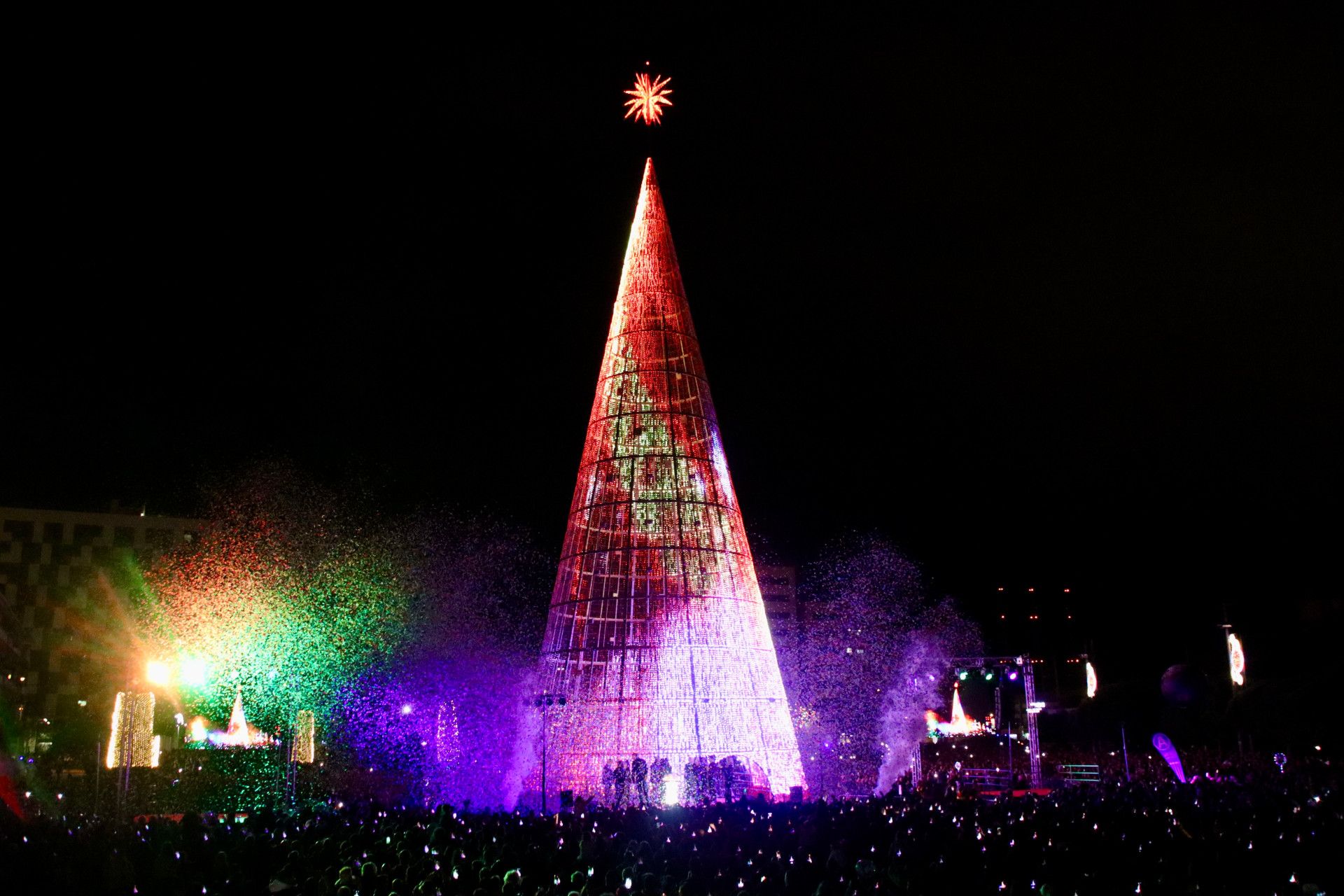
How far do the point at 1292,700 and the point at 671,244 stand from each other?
19.9m

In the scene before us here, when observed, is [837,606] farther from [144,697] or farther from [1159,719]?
[144,697]

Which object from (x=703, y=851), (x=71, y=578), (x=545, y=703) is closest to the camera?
(x=703, y=851)

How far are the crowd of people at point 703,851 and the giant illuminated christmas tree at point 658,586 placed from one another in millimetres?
3354

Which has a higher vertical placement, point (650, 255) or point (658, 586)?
point (650, 255)

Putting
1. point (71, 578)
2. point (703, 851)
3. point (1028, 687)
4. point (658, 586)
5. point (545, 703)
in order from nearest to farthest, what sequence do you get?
point (703, 851), point (545, 703), point (658, 586), point (1028, 687), point (71, 578)

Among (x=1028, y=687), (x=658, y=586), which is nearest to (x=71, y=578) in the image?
(x=658, y=586)

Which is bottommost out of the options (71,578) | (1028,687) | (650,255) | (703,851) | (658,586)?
(703,851)

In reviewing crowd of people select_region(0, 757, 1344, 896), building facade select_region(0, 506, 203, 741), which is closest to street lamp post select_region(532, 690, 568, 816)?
crowd of people select_region(0, 757, 1344, 896)

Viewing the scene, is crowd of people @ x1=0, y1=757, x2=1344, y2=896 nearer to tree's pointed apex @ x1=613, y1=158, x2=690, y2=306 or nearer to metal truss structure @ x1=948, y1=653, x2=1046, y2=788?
tree's pointed apex @ x1=613, y1=158, x2=690, y2=306

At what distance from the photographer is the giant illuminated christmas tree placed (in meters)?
15.1

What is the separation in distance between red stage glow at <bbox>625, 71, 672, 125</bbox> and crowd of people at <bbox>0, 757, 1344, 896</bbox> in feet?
37.7

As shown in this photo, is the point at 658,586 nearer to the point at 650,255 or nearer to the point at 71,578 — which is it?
the point at 650,255

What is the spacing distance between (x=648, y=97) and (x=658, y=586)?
27.2ft

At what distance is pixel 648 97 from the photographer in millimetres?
17672
